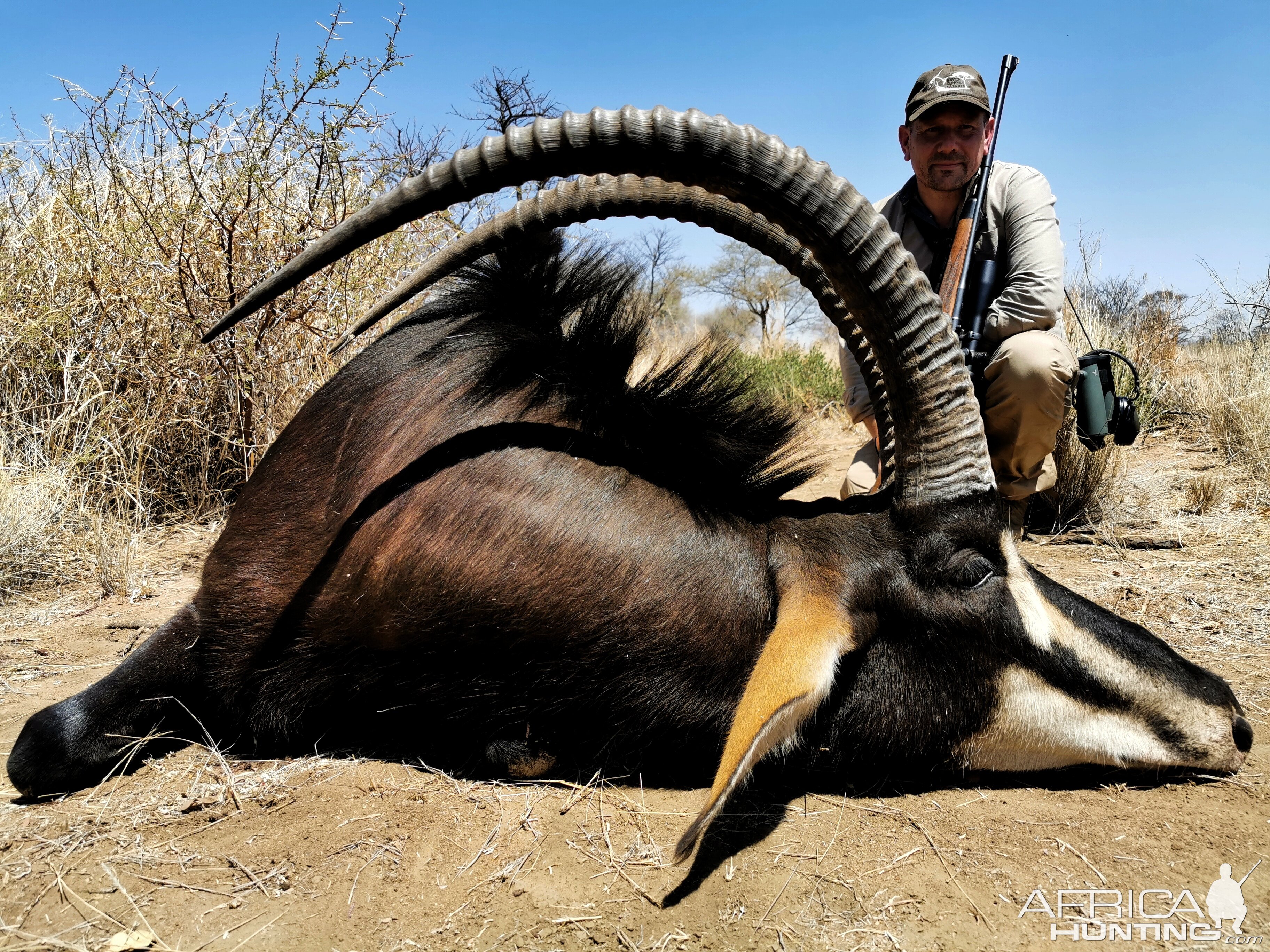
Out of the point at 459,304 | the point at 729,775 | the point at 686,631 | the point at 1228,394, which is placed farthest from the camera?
the point at 1228,394

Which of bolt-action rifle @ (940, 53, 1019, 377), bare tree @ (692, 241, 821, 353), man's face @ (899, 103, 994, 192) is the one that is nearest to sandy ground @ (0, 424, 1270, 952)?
bolt-action rifle @ (940, 53, 1019, 377)

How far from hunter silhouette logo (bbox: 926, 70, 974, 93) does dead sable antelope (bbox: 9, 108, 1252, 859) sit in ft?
6.58

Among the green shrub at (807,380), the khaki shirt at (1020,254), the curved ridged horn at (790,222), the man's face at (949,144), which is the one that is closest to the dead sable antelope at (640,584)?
the curved ridged horn at (790,222)

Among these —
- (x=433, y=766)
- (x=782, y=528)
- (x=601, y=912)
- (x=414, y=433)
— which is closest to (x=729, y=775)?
(x=601, y=912)

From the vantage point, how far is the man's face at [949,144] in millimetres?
4348

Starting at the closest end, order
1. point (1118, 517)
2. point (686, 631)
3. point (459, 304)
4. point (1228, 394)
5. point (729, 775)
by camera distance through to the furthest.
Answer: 1. point (729, 775)
2. point (686, 631)
3. point (459, 304)
4. point (1118, 517)
5. point (1228, 394)

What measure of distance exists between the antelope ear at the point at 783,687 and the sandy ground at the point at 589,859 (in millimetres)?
280

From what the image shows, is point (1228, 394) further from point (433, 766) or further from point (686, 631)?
point (433, 766)

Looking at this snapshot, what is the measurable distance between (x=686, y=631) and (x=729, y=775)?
22.2 inches

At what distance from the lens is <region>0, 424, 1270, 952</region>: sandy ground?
83.1 inches

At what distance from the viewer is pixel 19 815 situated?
2.59 m

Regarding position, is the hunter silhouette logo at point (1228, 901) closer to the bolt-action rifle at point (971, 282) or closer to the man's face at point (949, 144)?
the bolt-action rifle at point (971, 282)

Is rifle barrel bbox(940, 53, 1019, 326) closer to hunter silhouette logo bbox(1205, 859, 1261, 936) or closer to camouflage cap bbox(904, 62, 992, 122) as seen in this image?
camouflage cap bbox(904, 62, 992, 122)

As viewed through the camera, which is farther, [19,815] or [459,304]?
[459,304]
